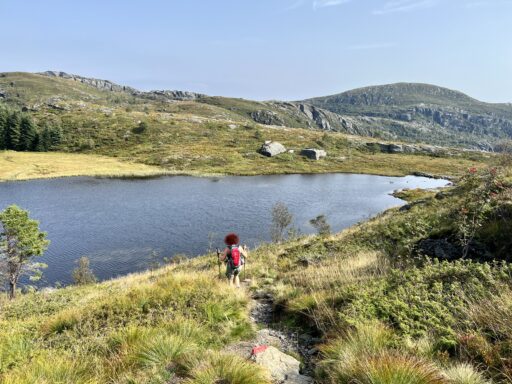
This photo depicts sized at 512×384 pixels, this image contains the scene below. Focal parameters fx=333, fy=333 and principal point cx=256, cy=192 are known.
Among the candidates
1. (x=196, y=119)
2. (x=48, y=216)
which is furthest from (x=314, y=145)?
(x=48, y=216)

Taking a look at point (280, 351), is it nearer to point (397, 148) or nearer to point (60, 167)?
point (60, 167)

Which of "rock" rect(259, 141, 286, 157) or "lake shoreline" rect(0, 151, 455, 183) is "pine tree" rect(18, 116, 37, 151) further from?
"rock" rect(259, 141, 286, 157)

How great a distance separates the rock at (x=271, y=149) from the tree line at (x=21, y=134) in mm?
85020

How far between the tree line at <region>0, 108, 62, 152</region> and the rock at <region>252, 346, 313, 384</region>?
14937 centimetres

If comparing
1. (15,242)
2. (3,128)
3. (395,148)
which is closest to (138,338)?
(15,242)

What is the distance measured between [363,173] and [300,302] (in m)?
125

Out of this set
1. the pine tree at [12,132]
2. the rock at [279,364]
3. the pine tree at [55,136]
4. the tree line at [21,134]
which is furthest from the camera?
the pine tree at [55,136]

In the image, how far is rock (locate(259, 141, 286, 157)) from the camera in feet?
461

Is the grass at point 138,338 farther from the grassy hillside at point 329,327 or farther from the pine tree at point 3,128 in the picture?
the pine tree at point 3,128

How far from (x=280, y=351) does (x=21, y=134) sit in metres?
151

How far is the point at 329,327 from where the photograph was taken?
739 cm

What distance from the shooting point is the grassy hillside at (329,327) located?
16.9 feet

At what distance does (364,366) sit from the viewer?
15.6ft

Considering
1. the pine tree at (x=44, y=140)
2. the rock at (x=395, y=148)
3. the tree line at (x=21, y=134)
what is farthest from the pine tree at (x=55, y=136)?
the rock at (x=395, y=148)
